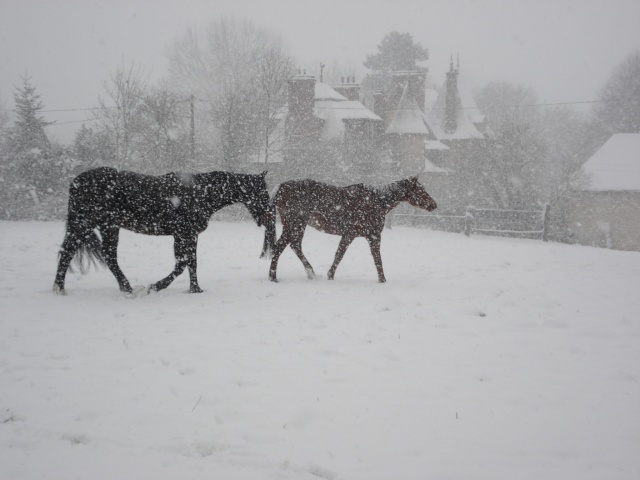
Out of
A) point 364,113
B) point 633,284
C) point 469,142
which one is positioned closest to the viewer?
point 633,284

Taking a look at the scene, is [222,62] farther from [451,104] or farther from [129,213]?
[129,213]

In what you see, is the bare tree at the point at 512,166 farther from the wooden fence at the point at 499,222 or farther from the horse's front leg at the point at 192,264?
the horse's front leg at the point at 192,264

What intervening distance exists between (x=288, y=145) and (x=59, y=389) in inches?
972

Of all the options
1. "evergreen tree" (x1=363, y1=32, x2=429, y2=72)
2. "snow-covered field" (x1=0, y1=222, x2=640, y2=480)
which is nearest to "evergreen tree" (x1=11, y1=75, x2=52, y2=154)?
"snow-covered field" (x1=0, y1=222, x2=640, y2=480)

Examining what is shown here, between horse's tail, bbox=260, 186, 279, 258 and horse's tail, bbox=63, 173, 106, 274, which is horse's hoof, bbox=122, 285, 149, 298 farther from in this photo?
horse's tail, bbox=260, 186, 279, 258

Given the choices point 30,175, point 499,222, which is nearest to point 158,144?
point 30,175

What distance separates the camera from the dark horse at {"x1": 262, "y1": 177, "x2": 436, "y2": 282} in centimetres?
794

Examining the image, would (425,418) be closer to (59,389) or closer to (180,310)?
(59,389)

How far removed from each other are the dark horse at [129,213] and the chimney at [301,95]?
23.2 meters

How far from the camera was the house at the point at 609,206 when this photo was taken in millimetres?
27328

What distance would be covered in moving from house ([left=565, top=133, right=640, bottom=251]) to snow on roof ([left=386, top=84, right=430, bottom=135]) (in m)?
11.2

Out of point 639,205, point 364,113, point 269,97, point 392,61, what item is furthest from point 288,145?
point 392,61

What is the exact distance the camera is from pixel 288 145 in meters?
27.3

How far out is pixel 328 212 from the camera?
8.02m
